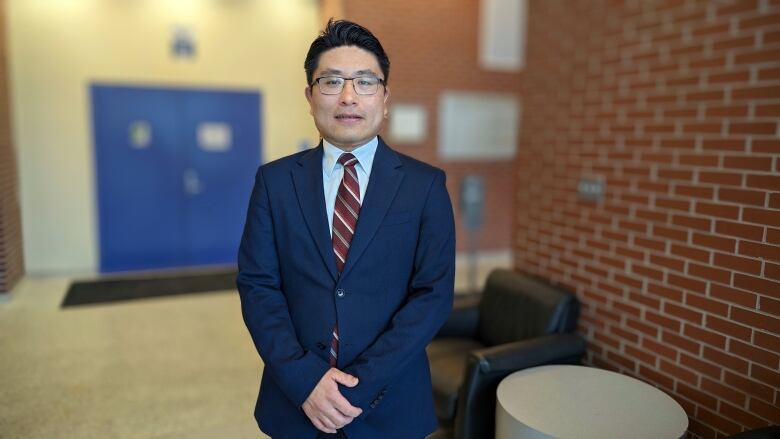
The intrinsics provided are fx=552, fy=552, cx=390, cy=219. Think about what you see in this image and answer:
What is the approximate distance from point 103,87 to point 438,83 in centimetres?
362

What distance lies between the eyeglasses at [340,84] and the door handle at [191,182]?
5.26 metres

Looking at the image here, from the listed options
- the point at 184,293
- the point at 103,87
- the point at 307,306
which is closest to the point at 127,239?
the point at 184,293

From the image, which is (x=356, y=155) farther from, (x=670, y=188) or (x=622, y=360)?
(x=622, y=360)

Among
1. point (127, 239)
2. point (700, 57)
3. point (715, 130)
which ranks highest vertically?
point (700, 57)

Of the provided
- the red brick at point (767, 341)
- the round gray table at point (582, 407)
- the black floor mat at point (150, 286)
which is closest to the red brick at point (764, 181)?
the red brick at point (767, 341)

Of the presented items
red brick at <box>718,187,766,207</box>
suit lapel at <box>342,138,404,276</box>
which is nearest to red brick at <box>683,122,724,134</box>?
red brick at <box>718,187,766,207</box>

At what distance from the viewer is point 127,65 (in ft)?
19.4

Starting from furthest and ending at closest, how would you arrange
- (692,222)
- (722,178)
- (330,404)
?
1. (692,222)
2. (722,178)
3. (330,404)

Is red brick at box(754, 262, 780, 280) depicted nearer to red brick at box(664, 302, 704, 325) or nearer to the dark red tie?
red brick at box(664, 302, 704, 325)

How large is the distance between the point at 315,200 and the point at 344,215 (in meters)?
0.09

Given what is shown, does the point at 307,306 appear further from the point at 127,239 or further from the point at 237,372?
the point at 127,239

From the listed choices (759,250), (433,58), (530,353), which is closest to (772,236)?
(759,250)

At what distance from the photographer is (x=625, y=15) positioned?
265 cm

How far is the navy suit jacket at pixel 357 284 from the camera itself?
151 centimetres
